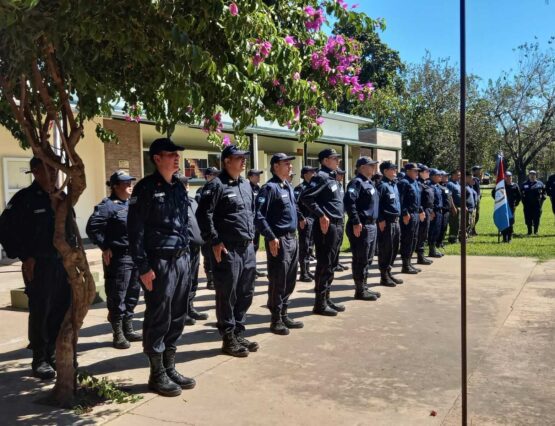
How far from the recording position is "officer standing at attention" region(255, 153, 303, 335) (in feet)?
19.5

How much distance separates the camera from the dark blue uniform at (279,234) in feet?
19.5

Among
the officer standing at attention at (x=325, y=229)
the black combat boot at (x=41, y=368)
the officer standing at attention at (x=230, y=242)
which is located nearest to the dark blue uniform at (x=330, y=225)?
the officer standing at attention at (x=325, y=229)

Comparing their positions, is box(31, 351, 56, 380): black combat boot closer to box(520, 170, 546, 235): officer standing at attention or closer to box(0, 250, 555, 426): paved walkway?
box(0, 250, 555, 426): paved walkway

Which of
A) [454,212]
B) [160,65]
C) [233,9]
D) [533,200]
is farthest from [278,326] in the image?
[533,200]

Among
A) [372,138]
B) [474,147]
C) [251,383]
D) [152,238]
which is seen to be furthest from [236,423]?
[474,147]

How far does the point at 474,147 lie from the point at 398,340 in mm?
35781

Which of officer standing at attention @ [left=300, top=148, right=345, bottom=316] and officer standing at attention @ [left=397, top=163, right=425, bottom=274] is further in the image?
officer standing at attention @ [left=397, top=163, right=425, bottom=274]

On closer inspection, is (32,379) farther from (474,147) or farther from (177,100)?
(474,147)

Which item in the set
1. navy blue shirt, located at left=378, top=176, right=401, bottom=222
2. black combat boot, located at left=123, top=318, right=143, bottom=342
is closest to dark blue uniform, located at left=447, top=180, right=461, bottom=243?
navy blue shirt, located at left=378, top=176, right=401, bottom=222

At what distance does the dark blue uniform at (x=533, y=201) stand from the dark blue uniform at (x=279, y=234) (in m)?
11.7

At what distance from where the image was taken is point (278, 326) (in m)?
6.03

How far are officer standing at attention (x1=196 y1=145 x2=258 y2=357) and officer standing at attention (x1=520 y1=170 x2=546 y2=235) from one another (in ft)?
41.6

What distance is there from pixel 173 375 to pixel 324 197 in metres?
3.25

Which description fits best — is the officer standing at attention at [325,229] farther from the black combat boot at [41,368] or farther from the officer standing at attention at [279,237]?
the black combat boot at [41,368]
